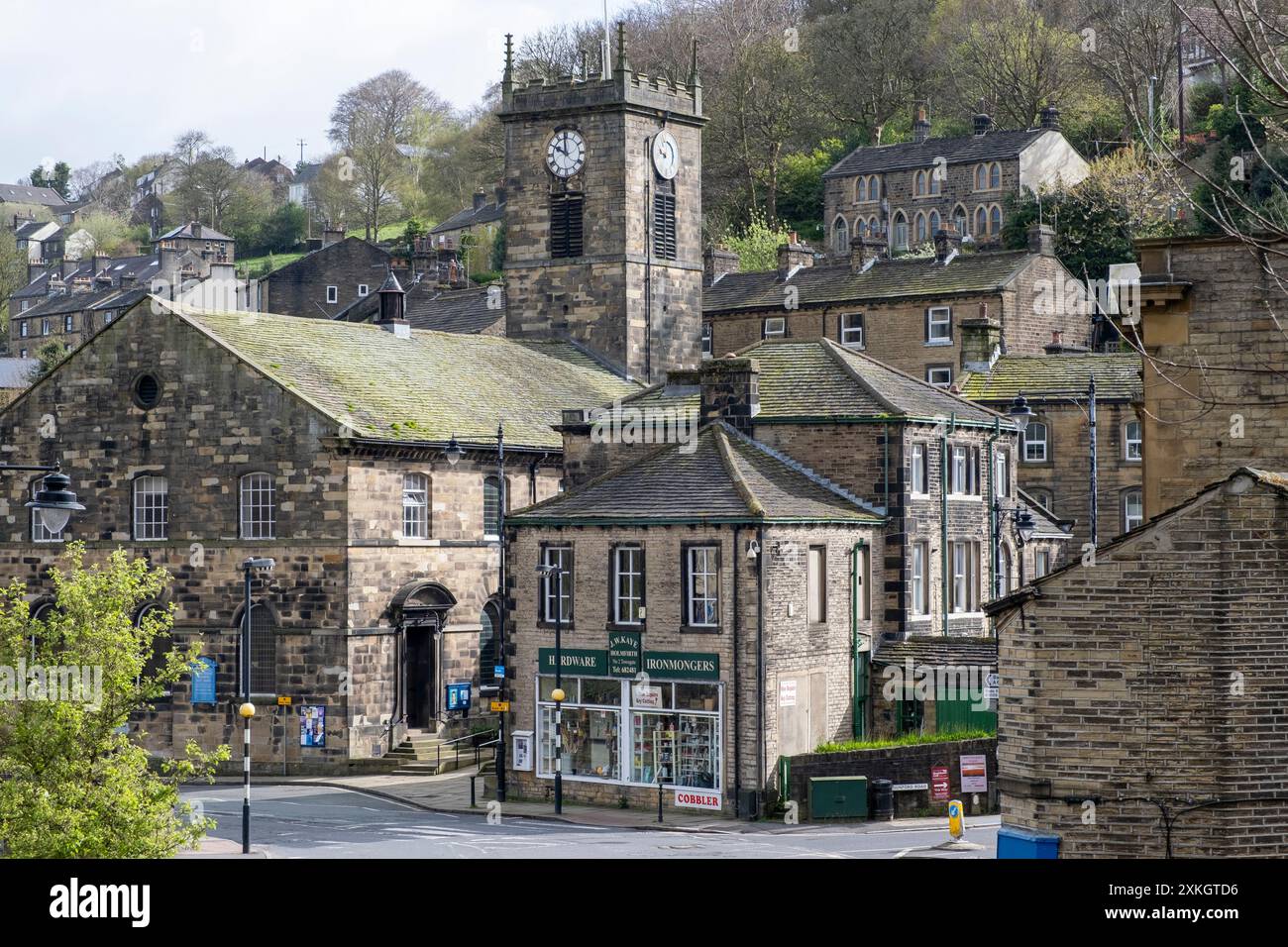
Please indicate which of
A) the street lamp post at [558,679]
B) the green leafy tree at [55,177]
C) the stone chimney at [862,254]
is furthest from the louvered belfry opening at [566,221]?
the green leafy tree at [55,177]

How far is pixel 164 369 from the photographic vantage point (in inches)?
1900

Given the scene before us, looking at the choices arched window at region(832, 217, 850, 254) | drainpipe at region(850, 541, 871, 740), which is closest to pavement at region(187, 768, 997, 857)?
drainpipe at region(850, 541, 871, 740)

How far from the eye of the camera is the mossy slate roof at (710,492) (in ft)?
124

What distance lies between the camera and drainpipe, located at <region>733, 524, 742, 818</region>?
36.6 metres

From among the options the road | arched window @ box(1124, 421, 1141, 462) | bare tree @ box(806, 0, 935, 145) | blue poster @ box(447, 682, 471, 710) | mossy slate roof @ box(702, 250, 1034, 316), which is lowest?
the road

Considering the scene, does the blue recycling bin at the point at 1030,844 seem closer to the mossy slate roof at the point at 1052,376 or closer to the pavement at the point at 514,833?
the pavement at the point at 514,833

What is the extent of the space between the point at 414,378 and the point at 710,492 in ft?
51.4

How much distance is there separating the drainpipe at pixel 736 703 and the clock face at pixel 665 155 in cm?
2711

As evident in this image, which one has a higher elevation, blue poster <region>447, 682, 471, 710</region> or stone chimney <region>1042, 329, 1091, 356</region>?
stone chimney <region>1042, 329, 1091, 356</region>

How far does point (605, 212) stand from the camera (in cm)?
6053

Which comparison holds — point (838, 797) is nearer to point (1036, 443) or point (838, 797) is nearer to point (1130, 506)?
point (1130, 506)

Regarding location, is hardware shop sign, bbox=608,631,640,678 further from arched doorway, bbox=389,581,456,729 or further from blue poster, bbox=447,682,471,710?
blue poster, bbox=447,682,471,710

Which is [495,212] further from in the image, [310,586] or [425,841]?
[425,841]

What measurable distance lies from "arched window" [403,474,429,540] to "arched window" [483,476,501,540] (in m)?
2.30
